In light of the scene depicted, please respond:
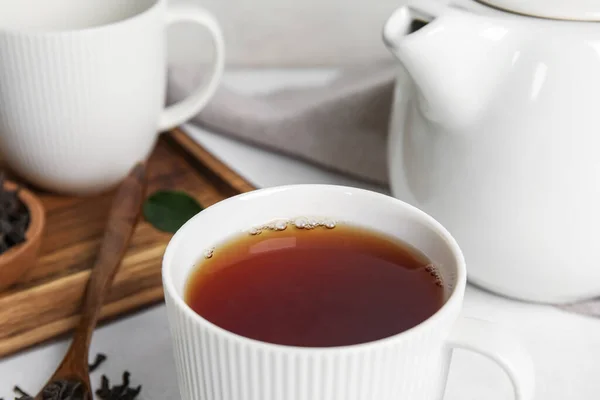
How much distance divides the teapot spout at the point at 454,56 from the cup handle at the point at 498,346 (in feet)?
0.65

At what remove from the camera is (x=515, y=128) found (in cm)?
53

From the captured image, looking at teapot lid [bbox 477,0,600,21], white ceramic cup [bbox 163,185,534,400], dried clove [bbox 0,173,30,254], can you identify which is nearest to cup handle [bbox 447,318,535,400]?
white ceramic cup [bbox 163,185,534,400]

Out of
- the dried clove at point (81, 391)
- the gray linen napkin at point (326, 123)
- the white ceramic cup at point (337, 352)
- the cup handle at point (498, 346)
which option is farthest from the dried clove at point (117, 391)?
the gray linen napkin at point (326, 123)

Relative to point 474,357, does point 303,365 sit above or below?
above

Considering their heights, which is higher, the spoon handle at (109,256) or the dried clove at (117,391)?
the spoon handle at (109,256)

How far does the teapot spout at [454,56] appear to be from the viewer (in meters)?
0.51

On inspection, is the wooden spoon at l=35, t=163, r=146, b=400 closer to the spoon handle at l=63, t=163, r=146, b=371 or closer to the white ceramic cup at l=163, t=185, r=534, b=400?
the spoon handle at l=63, t=163, r=146, b=371

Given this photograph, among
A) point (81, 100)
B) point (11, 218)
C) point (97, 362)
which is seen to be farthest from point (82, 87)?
point (97, 362)

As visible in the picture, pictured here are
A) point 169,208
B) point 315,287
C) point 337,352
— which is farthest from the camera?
point 169,208

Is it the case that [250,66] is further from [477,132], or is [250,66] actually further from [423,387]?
[423,387]

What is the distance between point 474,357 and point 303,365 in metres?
0.25

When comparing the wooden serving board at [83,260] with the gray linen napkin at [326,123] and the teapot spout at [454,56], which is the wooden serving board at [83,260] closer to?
the gray linen napkin at [326,123]

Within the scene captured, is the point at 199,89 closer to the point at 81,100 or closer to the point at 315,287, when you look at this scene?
the point at 81,100

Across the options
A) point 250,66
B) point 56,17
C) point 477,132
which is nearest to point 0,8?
point 56,17
